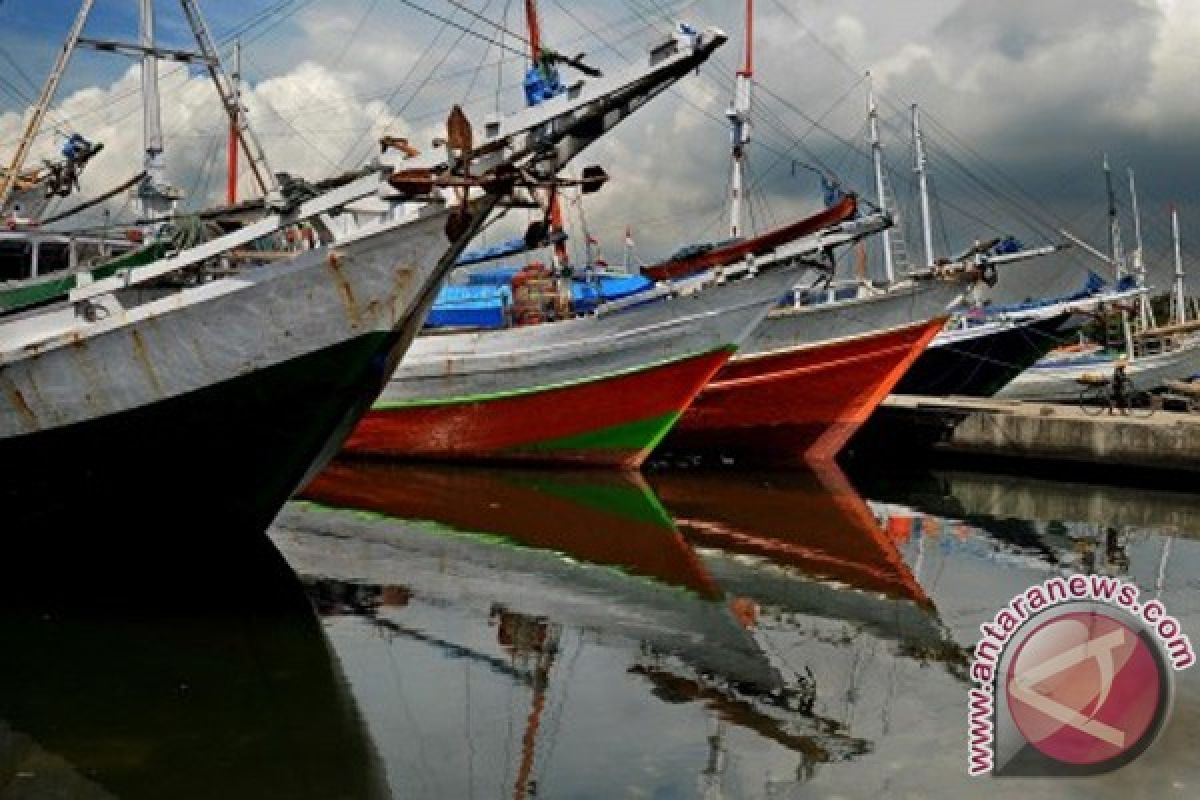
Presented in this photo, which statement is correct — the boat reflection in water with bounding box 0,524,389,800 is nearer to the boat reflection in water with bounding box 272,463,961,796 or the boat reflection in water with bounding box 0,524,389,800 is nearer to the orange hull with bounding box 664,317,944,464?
the boat reflection in water with bounding box 272,463,961,796

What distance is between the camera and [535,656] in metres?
7.64

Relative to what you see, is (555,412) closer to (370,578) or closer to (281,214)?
(370,578)

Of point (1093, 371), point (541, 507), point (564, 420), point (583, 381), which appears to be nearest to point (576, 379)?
point (583, 381)

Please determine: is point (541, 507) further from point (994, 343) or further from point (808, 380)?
point (994, 343)

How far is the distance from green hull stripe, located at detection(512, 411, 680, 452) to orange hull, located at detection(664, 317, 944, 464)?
2399 millimetres

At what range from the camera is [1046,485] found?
18547 mm

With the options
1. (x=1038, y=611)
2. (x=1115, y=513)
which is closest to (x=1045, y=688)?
(x=1038, y=611)

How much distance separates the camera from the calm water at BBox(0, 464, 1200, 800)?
→ 5.56 m

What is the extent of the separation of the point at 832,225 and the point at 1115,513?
579 centimetres

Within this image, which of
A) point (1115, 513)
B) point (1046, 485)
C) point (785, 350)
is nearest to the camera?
point (1115, 513)

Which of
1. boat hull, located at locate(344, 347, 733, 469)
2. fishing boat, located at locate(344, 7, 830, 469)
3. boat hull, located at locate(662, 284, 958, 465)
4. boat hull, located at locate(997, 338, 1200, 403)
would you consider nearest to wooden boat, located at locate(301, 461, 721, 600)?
boat hull, located at locate(344, 347, 733, 469)

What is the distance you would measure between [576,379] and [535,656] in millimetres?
9729

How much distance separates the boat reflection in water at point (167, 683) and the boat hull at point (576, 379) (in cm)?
751

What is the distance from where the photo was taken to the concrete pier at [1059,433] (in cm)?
1773
